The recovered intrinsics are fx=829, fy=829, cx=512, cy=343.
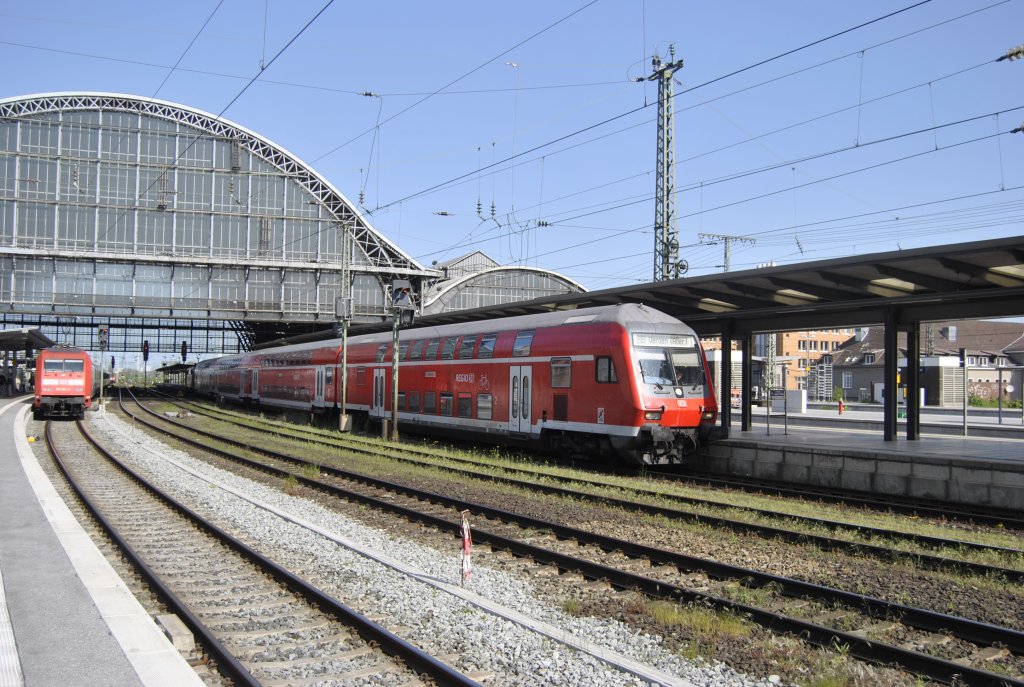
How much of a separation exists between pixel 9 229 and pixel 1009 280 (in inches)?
2407

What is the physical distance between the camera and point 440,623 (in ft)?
24.8

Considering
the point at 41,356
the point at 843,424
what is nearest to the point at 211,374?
the point at 41,356

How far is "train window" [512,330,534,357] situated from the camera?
814 inches

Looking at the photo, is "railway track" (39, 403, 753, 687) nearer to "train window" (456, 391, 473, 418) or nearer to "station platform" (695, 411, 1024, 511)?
"station platform" (695, 411, 1024, 511)

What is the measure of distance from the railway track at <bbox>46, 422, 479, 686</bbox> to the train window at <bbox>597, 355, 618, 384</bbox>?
8.80m

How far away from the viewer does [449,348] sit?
24609 mm

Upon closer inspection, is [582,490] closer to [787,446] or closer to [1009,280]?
[787,446]

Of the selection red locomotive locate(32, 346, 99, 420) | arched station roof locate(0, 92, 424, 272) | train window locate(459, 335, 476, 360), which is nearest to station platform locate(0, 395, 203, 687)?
train window locate(459, 335, 476, 360)

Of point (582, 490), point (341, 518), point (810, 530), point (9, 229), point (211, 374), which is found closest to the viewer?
point (810, 530)

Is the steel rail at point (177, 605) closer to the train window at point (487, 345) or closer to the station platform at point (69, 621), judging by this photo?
the station platform at point (69, 621)

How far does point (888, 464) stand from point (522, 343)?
8.78 m

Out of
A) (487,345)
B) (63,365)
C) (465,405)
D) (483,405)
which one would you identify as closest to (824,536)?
(483,405)

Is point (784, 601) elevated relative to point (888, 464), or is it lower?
lower

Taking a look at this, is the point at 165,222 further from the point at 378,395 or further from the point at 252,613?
the point at 252,613
